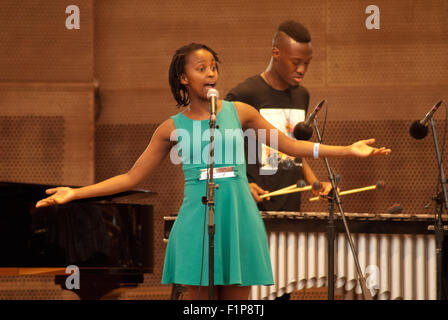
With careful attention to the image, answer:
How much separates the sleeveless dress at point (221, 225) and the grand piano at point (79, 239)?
1828mm

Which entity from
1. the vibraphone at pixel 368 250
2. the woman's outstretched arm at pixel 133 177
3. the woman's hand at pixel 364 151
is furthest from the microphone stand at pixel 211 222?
the vibraphone at pixel 368 250

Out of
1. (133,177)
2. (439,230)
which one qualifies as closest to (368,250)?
(439,230)

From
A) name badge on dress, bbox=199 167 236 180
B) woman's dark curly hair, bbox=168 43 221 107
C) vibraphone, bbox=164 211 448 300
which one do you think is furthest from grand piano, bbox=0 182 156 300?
name badge on dress, bbox=199 167 236 180

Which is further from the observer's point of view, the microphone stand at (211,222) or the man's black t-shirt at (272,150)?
the man's black t-shirt at (272,150)

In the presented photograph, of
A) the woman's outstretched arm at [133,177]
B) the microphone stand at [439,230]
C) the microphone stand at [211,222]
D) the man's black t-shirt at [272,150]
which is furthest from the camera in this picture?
the man's black t-shirt at [272,150]

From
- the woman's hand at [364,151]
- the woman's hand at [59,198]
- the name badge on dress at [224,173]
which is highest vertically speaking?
the woman's hand at [364,151]

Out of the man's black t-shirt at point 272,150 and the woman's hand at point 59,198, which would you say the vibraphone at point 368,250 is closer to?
→ the man's black t-shirt at point 272,150

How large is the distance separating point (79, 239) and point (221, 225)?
2069 mm

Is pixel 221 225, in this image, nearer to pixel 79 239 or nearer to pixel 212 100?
pixel 212 100

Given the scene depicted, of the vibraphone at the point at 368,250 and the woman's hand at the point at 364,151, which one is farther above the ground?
the woman's hand at the point at 364,151

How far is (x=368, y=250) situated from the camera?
381cm

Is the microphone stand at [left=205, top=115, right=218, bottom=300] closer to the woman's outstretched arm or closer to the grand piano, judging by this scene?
the woman's outstretched arm

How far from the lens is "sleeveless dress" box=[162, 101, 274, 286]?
2.53 metres

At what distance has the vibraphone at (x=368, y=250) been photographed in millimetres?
3760
